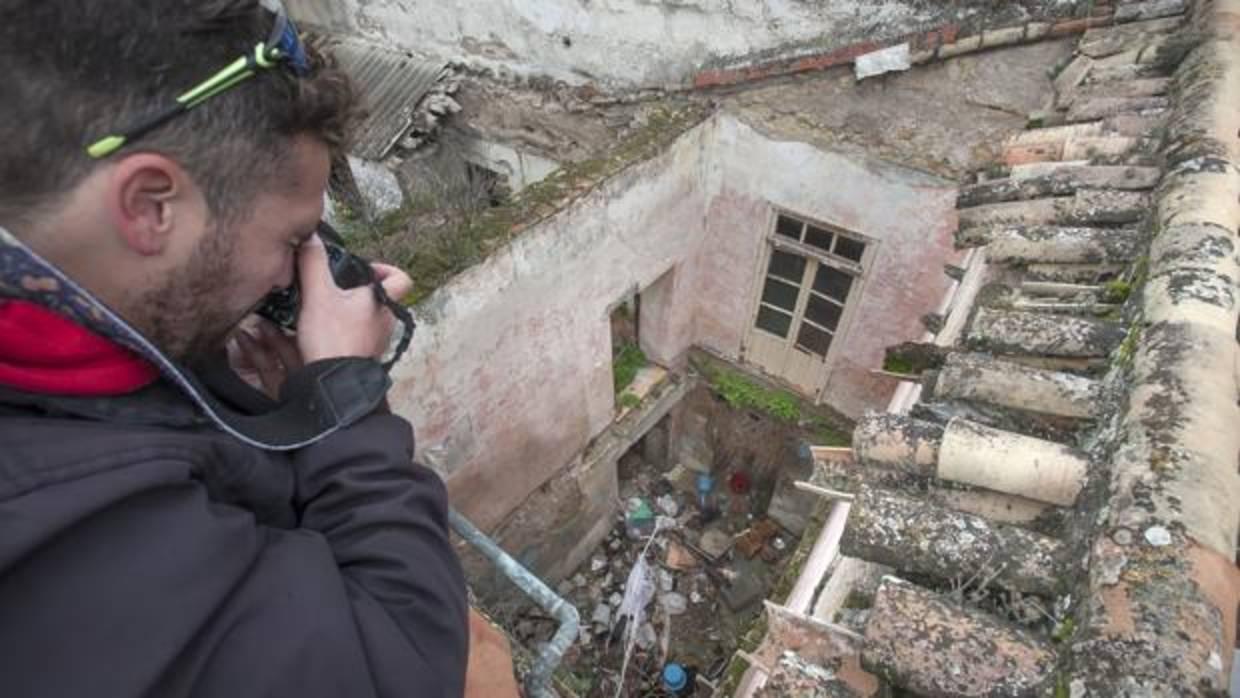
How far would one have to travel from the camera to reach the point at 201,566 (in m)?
0.95

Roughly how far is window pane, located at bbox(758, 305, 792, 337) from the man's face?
5.97 metres

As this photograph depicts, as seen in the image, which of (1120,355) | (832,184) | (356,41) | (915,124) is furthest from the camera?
(356,41)

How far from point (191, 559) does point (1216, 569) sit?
1984 mm

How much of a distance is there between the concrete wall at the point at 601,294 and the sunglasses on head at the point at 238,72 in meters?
3.23

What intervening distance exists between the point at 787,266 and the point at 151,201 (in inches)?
235

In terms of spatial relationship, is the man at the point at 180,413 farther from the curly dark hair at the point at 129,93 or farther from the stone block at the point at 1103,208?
the stone block at the point at 1103,208

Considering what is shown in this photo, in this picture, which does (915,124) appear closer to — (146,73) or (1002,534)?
(1002,534)

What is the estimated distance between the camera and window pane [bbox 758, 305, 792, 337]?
6977 mm

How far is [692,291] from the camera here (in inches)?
288

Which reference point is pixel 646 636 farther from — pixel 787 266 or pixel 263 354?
pixel 263 354

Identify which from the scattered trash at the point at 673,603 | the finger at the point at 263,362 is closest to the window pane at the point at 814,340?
the scattered trash at the point at 673,603

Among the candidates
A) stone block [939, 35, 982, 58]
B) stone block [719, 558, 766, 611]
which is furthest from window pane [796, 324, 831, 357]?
stone block [939, 35, 982, 58]

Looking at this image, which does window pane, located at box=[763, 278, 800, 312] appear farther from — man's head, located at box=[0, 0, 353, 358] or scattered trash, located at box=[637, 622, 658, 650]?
man's head, located at box=[0, 0, 353, 358]

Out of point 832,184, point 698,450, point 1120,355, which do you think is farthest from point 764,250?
point 1120,355
